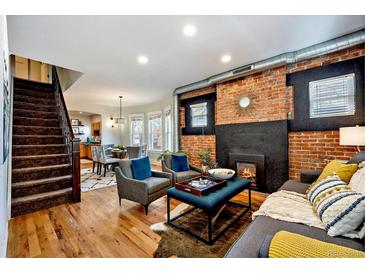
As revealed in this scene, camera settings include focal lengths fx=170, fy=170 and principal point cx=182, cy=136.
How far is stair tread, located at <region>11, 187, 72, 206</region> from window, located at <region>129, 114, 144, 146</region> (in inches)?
188

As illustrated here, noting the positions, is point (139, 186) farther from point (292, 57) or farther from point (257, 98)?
point (292, 57)

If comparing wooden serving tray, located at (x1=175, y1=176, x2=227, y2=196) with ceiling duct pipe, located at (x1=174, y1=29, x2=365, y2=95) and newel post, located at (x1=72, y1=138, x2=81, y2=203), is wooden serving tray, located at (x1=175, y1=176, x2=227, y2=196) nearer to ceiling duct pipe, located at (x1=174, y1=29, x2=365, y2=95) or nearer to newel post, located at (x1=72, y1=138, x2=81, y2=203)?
newel post, located at (x1=72, y1=138, x2=81, y2=203)

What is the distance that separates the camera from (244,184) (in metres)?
2.48

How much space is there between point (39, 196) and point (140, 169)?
5.54 ft

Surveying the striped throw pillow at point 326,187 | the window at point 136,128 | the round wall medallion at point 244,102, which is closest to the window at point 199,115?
the round wall medallion at point 244,102

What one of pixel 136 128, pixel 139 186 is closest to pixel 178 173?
pixel 139 186

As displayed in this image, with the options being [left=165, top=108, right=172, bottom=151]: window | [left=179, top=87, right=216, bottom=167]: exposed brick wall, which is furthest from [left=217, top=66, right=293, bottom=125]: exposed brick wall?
[left=165, top=108, right=172, bottom=151]: window

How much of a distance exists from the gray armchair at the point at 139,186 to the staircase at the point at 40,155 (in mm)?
940

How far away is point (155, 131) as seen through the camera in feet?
23.8

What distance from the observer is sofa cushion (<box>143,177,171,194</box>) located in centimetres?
264

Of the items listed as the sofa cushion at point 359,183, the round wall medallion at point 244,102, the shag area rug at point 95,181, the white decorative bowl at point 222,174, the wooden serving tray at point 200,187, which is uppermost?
the round wall medallion at point 244,102

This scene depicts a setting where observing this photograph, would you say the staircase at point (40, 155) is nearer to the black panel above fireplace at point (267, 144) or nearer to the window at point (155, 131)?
the black panel above fireplace at point (267, 144)

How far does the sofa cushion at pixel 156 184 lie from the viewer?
8.66ft
